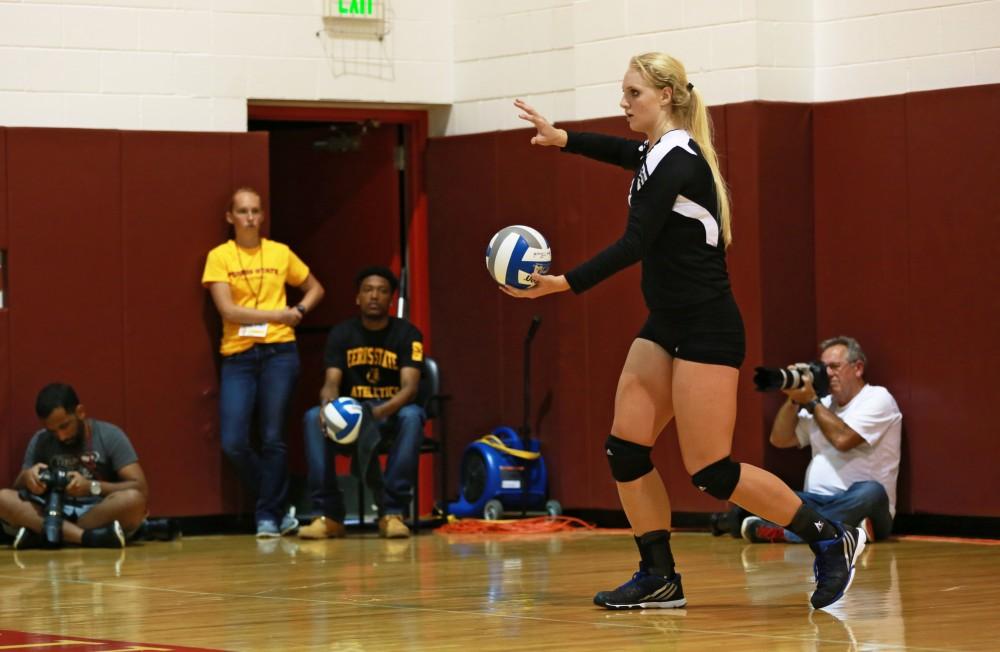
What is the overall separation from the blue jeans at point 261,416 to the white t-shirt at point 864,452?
305cm

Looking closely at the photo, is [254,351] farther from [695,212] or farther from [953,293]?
[695,212]

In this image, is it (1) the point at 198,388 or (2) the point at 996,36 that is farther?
(1) the point at 198,388

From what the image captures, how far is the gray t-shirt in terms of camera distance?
8.95 m

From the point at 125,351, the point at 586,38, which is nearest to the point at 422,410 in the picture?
the point at 125,351

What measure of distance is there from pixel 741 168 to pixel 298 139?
3.34 m

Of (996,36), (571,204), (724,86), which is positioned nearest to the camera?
(996,36)

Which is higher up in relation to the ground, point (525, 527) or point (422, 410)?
point (422, 410)

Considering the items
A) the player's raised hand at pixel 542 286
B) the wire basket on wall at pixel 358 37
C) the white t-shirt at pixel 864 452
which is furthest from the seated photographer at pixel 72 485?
the player's raised hand at pixel 542 286

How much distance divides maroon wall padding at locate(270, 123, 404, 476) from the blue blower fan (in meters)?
1.38

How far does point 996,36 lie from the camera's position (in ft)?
28.1

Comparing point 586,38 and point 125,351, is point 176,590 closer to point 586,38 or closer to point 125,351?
point 125,351

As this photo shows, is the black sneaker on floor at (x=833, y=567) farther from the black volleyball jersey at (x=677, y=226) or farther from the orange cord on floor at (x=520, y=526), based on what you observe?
the orange cord on floor at (x=520, y=526)

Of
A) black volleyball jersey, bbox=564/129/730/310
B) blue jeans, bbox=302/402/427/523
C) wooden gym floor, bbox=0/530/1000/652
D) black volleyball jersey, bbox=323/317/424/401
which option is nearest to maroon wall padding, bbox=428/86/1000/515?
wooden gym floor, bbox=0/530/1000/652

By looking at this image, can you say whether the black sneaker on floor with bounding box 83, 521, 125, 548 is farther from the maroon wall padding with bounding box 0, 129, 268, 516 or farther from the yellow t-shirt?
the yellow t-shirt
